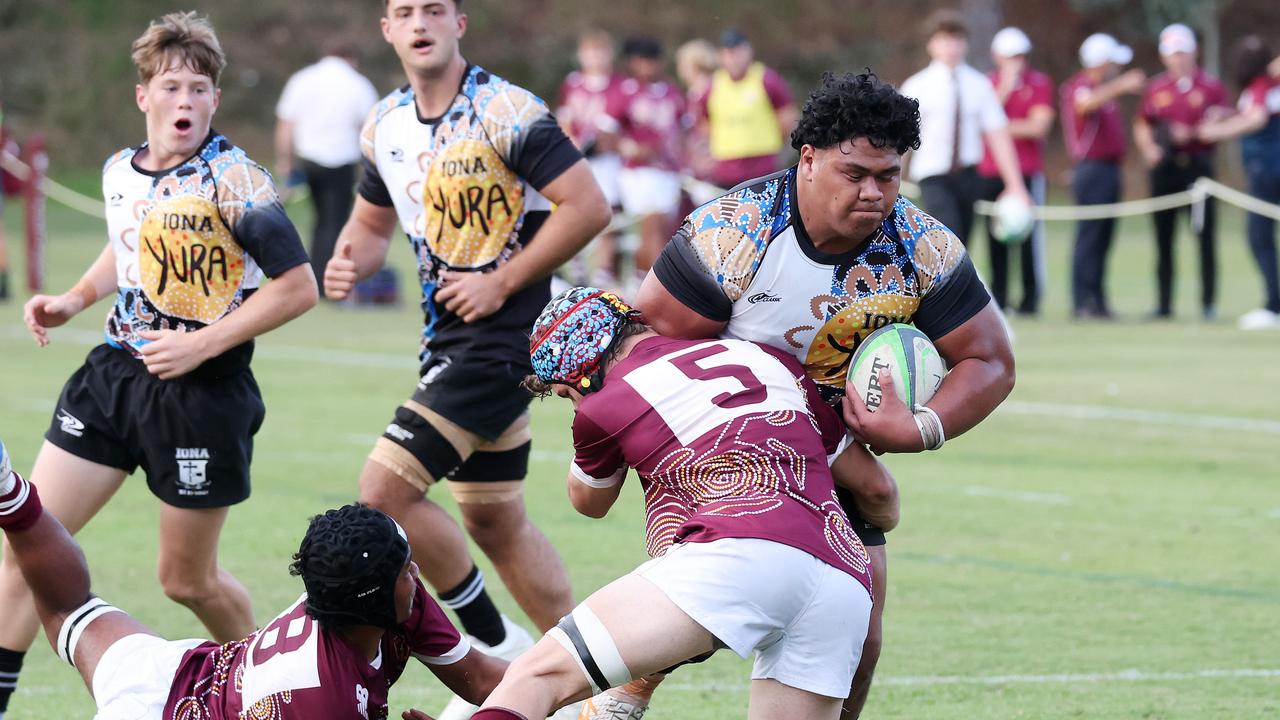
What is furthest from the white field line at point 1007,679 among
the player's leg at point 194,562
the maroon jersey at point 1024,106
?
the maroon jersey at point 1024,106

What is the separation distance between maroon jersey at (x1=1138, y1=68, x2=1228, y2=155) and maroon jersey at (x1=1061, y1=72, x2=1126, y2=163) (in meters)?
0.37

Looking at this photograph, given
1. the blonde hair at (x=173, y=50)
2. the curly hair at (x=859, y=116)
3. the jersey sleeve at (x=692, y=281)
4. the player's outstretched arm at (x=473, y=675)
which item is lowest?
the player's outstretched arm at (x=473, y=675)

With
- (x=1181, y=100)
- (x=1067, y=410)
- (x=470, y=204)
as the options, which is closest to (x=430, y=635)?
(x=470, y=204)

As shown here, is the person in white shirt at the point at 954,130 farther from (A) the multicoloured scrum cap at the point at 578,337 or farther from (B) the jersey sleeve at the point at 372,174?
(A) the multicoloured scrum cap at the point at 578,337

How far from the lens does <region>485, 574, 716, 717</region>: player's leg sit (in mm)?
4094

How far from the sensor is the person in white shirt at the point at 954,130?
1502 cm

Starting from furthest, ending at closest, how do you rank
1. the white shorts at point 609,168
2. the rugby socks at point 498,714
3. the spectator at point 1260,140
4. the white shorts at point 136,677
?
the white shorts at point 609,168 → the spectator at point 1260,140 → the white shorts at point 136,677 → the rugby socks at point 498,714

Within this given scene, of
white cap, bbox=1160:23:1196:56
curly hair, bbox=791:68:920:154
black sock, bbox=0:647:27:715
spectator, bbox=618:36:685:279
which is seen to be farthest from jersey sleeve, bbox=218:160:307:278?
spectator, bbox=618:36:685:279

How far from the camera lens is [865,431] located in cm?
477

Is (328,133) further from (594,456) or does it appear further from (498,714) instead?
(498,714)

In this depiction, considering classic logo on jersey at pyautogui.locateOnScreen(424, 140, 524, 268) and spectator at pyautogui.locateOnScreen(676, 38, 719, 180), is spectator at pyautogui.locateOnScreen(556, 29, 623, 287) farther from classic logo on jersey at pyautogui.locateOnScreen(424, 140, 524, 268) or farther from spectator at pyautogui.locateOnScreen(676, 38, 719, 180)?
classic logo on jersey at pyautogui.locateOnScreen(424, 140, 524, 268)

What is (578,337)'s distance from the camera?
15.0 feet

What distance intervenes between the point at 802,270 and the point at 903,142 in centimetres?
42

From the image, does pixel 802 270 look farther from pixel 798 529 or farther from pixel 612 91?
pixel 612 91
